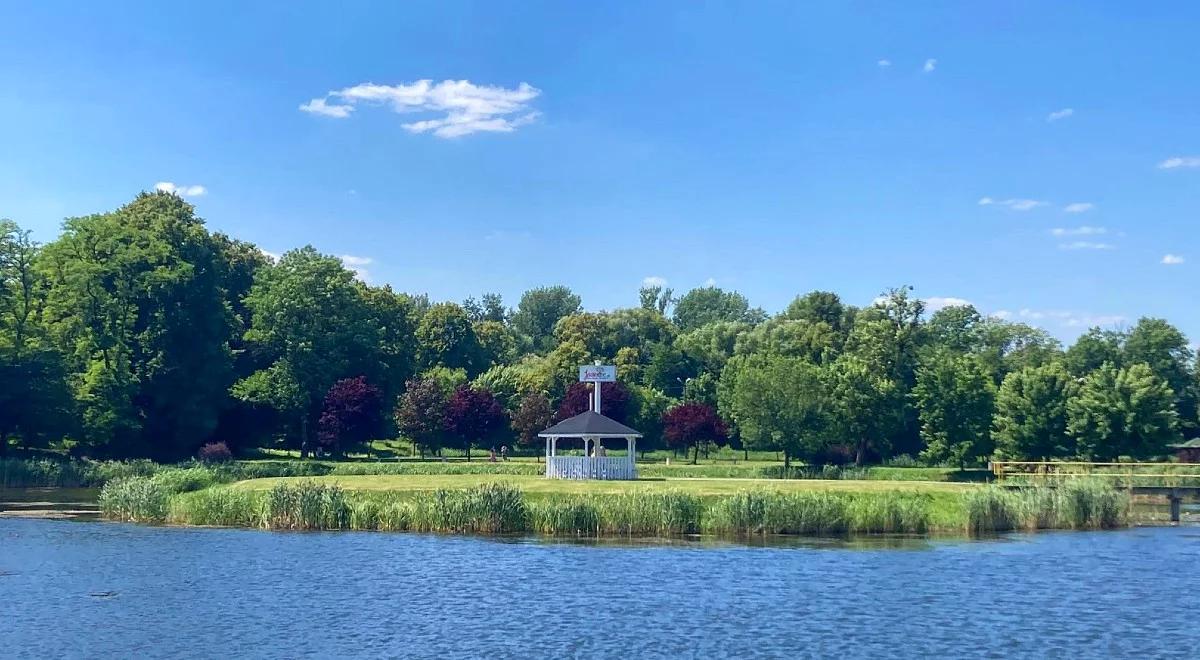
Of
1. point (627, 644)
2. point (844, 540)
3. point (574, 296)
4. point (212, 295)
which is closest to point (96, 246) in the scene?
point (212, 295)

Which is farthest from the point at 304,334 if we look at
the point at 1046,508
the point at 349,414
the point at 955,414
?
the point at 1046,508

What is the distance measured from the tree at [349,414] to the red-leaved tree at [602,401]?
42.3 feet

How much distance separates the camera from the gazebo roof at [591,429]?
59.5 m

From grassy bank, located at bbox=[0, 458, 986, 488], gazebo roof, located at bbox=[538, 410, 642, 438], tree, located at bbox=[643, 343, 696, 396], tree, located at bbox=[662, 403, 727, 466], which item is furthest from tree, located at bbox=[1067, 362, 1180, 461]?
tree, located at bbox=[643, 343, 696, 396]

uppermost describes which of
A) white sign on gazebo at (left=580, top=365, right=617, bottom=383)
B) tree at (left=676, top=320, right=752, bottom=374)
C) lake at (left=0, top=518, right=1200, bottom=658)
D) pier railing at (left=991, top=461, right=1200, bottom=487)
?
tree at (left=676, top=320, right=752, bottom=374)

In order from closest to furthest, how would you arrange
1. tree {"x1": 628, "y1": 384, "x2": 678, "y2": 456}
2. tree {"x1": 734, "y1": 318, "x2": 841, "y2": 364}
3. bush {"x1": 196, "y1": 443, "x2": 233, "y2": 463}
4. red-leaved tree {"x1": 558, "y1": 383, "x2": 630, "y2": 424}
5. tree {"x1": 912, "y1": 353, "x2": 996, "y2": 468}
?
tree {"x1": 912, "y1": 353, "x2": 996, "y2": 468}
bush {"x1": 196, "y1": 443, "x2": 233, "y2": 463}
red-leaved tree {"x1": 558, "y1": 383, "x2": 630, "y2": 424}
tree {"x1": 628, "y1": 384, "x2": 678, "y2": 456}
tree {"x1": 734, "y1": 318, "x2": 841, "y2": 364}

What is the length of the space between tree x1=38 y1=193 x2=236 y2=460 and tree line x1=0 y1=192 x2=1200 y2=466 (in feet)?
0.48

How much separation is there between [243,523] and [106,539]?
5310 millimetres

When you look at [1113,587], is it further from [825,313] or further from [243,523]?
[825,313]

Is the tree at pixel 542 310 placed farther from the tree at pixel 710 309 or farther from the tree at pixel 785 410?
the tree at pixel 785 410

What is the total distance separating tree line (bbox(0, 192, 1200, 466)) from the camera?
234 ft

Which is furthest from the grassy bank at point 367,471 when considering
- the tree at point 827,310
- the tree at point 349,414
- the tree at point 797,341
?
the tree at point 827,310

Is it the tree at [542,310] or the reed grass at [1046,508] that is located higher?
the tree at [542,310]

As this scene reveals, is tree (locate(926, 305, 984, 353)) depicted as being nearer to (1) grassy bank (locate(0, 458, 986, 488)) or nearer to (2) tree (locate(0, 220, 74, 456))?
(1) grassy bank (locate(0, 458, 986, 488))
